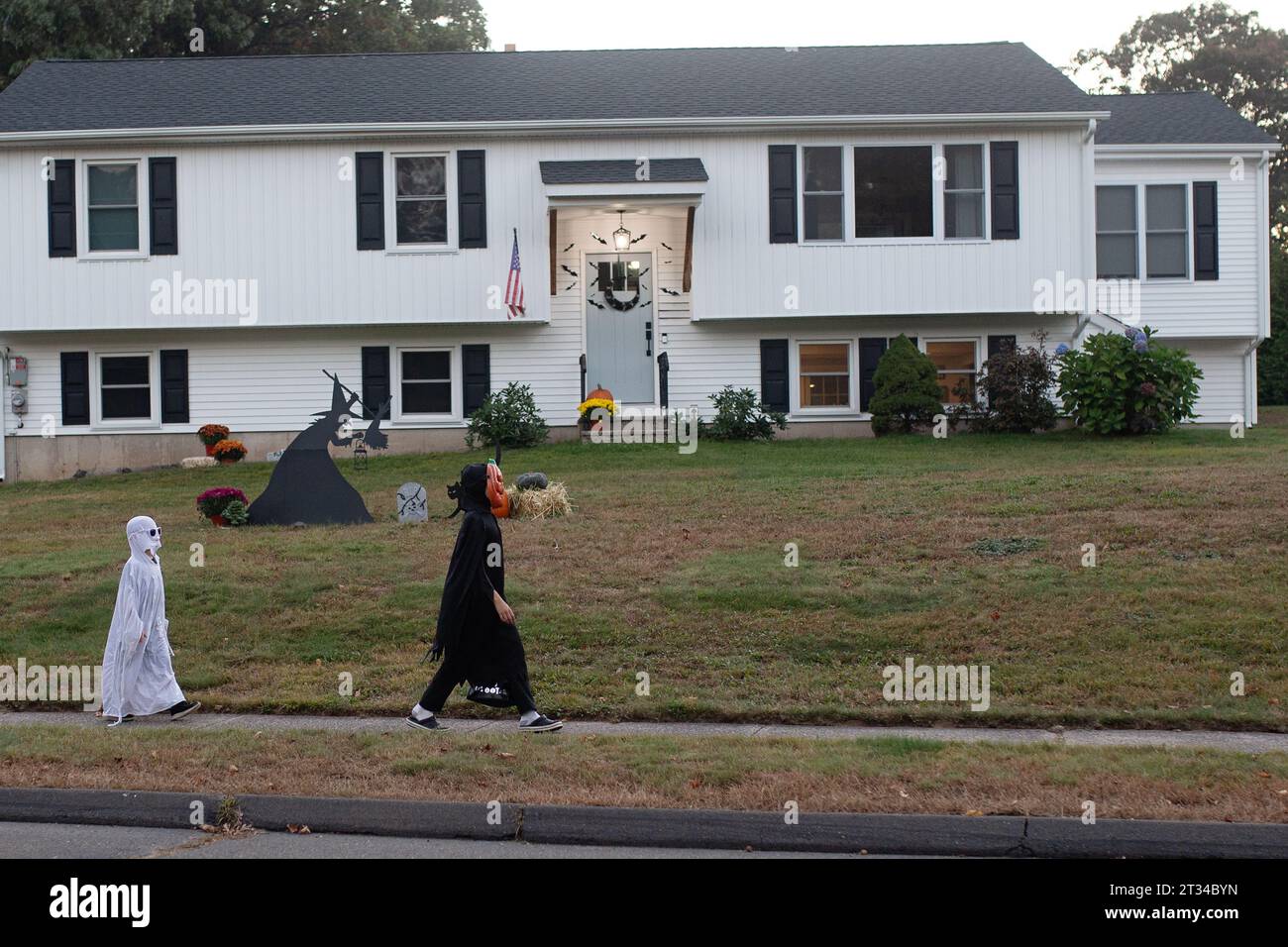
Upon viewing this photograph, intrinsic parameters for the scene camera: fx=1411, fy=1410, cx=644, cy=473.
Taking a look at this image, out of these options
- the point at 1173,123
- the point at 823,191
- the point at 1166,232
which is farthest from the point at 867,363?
the point at 1173,123

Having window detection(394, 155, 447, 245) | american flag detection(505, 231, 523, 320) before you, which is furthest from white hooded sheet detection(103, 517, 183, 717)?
window detection(394, 155, 447, 245)

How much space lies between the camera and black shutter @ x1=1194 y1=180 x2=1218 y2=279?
25391 millimetres

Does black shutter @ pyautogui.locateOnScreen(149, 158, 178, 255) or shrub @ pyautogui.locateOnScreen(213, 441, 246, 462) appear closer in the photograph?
shrub @ pyautogui.locateOnScreen(213, 441, 246, 462)

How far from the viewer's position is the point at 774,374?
2442cm

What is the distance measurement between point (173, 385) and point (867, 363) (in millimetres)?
12038

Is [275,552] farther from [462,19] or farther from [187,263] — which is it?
[462,19]

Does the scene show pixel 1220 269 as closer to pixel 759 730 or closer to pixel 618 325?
pixel 618 325

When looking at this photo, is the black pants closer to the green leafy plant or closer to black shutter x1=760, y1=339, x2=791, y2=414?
the green leafy plant

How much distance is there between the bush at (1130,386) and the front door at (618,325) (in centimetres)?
717

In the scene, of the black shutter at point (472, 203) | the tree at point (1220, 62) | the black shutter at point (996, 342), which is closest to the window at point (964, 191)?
the black shutter at point (996, 342)

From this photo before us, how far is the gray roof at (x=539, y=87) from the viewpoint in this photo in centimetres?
2392

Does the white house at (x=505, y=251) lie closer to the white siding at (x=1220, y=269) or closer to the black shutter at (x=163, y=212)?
the black shutter at (x=163, y=212)

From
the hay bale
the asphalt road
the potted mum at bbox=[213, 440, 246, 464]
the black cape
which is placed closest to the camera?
the asphalt road

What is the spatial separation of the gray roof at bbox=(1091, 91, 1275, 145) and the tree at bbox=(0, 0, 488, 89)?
69.5 feet
